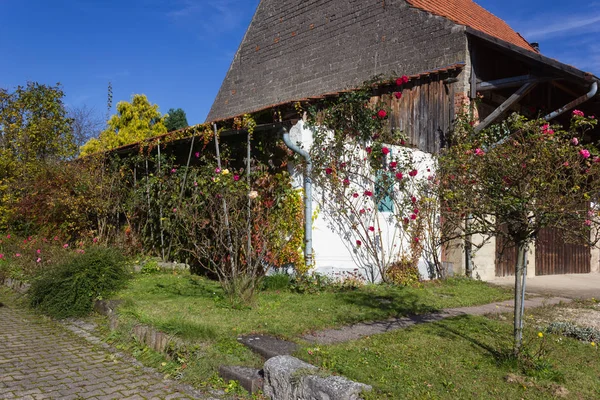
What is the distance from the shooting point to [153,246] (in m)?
9.95

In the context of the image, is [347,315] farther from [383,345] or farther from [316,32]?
[316,32]

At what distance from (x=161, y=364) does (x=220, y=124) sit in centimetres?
498

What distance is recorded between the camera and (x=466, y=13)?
44.0 ft

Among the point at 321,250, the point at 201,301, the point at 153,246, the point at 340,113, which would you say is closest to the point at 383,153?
the point at 340,113

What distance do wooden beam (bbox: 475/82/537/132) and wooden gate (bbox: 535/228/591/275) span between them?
12.7ft

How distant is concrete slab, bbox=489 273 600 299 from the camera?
8413 millimetres

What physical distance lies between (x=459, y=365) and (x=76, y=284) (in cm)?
499

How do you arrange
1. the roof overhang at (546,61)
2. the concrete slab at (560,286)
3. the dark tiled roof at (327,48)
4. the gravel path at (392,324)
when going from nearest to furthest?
the gravel path at (392,324), the roof overhang at (546,61), the concrete slab at (560,286), the dark tiled roof at (327,48)

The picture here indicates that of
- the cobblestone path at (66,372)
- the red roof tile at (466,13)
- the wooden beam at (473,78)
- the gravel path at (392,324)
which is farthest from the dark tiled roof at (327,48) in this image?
the cobblestone path at (66,372)

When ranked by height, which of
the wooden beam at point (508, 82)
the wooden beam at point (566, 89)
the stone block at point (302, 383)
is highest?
Answer: the wooden beam at point (566, 89)

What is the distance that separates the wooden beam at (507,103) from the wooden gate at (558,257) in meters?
3.89

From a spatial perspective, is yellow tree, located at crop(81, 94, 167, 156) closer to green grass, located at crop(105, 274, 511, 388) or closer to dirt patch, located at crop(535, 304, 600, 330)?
green grass, located at crop(105, 274, 511, 388)

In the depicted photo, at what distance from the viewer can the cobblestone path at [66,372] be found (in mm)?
3732

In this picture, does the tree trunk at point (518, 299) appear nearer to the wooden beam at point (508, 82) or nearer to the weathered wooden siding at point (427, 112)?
the weathered wooden siding at point (427, 112)
